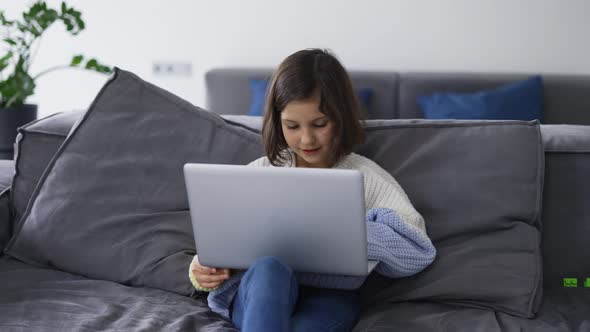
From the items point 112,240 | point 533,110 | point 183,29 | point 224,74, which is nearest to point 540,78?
point 533,110

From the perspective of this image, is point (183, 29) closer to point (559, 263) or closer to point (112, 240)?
point (112, 240)

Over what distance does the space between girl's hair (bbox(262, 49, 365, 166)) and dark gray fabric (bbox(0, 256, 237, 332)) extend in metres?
0.41

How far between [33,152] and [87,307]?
56cm

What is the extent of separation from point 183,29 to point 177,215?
2478mm

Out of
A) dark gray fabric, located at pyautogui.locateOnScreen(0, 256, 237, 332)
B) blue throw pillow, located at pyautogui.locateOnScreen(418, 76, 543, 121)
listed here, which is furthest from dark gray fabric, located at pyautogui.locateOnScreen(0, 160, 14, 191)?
blue throw pillow, located at pyautogui.locateOnScreen(418, 76, 543, 121)

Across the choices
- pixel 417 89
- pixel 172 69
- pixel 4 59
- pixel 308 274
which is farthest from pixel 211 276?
pixel 172 69

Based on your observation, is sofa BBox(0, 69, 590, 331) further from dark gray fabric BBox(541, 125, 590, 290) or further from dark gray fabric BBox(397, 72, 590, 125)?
dark gray fabric BBox(397, 72, 590, 125)

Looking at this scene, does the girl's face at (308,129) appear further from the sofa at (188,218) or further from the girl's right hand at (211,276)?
the girl's right hand at (211,276)

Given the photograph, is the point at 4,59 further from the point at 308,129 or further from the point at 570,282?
the point at 570,282

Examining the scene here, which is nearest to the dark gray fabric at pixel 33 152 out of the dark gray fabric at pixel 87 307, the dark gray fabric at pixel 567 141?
the dark gray fabric at pixel 87 307

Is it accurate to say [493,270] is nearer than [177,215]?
Yes

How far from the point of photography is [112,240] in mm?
1729

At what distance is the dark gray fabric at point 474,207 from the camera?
1.55 metres

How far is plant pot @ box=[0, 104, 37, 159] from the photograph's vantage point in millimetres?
2518
